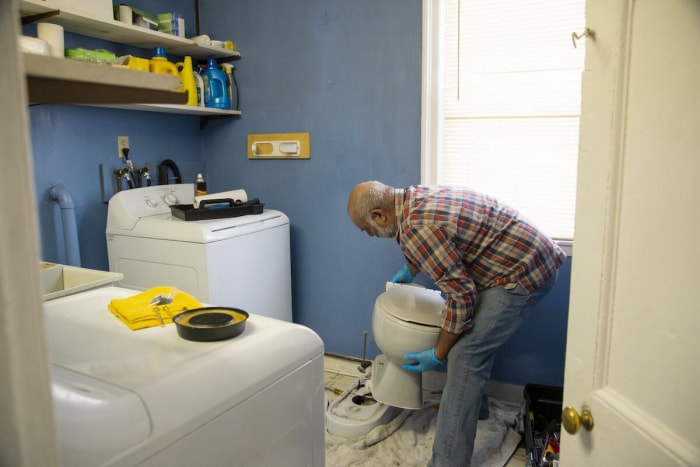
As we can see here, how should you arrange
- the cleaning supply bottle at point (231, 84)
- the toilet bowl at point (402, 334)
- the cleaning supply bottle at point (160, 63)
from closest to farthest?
the toilet bowl at point (402, 334) → the cleaning supply bottle at point (160, 63) → the cleaning supply bottle at point (231, 84)

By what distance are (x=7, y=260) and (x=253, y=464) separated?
0.75 m

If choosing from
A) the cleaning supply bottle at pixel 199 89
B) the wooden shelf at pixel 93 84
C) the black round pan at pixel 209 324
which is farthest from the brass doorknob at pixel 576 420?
the cleaning supply bottle at pixel 199 89

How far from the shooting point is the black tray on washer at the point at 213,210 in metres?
2.47

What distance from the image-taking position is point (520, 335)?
2.46 m

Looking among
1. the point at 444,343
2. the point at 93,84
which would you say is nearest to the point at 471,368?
the point at 444,343

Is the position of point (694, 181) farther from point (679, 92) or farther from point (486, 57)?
point (486, 57)

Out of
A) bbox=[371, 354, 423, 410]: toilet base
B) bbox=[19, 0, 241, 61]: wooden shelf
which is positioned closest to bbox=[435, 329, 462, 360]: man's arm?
bbox=[371, 354, 423, 410]: toilet base

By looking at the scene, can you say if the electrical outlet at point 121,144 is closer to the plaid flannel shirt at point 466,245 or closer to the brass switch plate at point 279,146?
the brass switch plate at point 279,146

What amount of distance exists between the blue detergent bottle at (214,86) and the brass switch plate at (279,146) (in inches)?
10.3

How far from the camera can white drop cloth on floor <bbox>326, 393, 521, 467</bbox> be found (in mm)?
2090

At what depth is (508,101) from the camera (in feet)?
7.80

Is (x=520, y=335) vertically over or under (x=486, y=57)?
under

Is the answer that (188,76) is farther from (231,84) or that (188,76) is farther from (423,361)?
(423,361)

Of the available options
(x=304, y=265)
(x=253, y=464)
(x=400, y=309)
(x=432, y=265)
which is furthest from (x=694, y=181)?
(x=304, y=265)
